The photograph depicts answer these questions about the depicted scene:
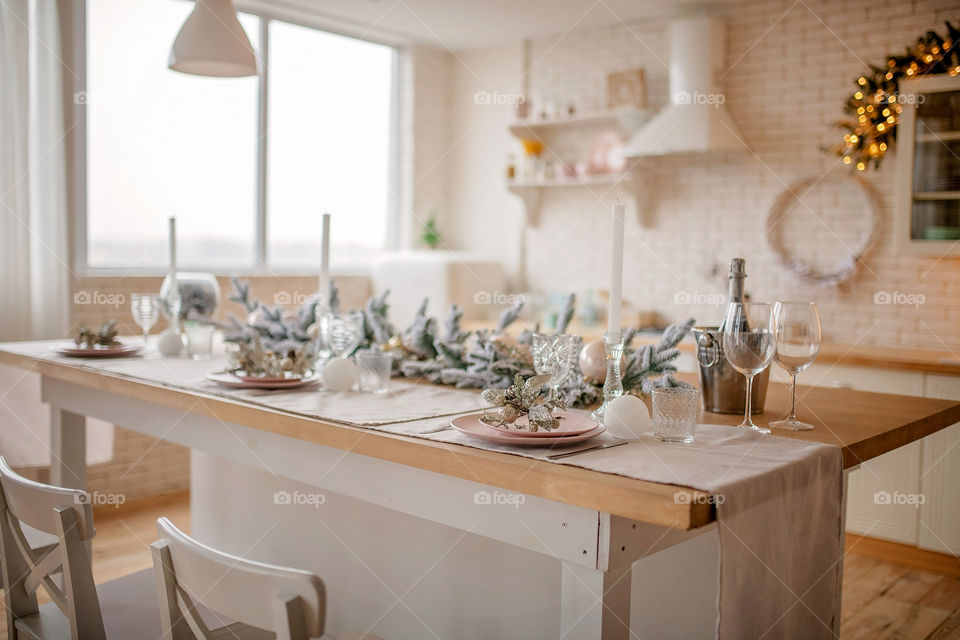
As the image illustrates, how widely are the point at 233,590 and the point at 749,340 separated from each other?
91 cm

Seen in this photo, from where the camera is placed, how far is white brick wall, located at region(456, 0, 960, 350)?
3.82 meters

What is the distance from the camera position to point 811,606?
1.29m

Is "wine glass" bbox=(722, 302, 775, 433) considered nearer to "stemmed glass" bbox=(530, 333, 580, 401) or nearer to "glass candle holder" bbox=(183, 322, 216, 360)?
"stemmed glass" bbox=(530, 333, 580, 401)

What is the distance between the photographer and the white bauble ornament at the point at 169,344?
7.91ft

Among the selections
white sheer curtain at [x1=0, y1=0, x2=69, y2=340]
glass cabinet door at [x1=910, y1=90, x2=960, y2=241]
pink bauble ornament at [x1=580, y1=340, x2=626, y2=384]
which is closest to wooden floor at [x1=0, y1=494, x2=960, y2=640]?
white sheer curtain at [x1=0, y1=0, x2=69, y2=340]

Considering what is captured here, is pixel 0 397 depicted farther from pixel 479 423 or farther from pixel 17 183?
pixel 479 423

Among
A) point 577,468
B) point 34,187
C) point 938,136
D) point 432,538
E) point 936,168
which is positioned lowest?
point 432,538

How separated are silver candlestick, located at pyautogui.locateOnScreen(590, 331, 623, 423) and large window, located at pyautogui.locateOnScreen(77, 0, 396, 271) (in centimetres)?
327

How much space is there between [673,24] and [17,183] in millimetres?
3208

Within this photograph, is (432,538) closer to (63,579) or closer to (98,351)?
(63,579)

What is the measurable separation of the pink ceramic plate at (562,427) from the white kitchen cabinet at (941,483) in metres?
2.40

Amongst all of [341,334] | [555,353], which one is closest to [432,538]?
[341,334]

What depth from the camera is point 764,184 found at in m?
4.24

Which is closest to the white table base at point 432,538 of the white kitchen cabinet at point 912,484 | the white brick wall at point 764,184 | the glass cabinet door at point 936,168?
the white kitchen cabinet at point 912,484
